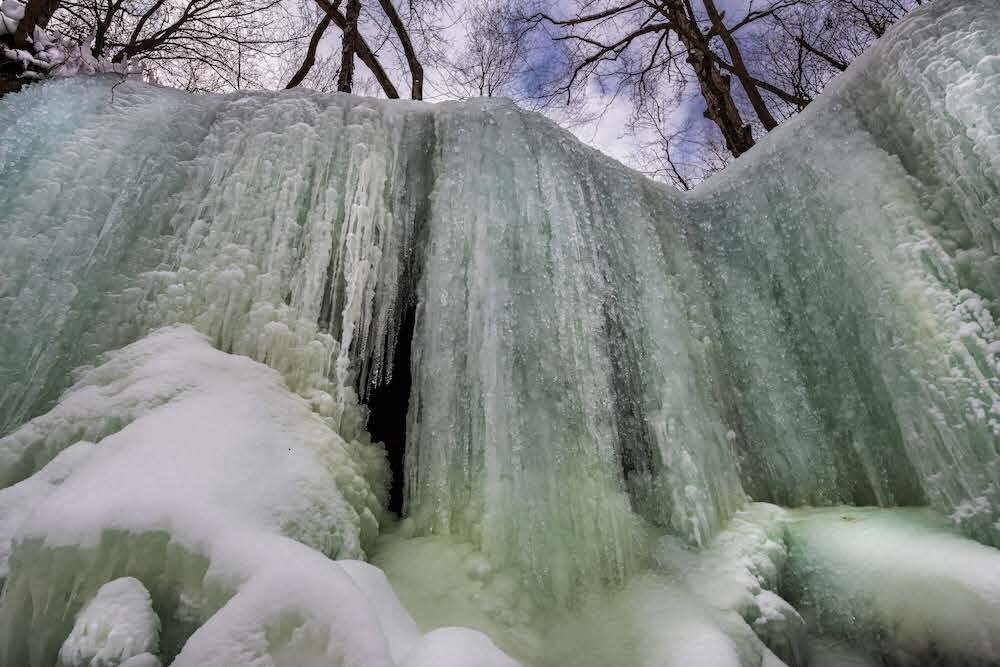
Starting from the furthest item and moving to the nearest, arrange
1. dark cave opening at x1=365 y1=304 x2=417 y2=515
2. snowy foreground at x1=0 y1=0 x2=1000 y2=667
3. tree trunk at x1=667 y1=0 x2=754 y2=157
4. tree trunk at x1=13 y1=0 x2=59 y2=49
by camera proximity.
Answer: tree trunk at x1=667 y1=0 x2=754 y2=157 → tree trunk at x1=13 y1=0 x2=59 y2=49 → dark cave opening at x1=365 y1=304 x2=417 y2=515 → snowy foreground at x1=0 y1=0 x2=1000 y2=667

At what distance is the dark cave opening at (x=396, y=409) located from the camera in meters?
2.93

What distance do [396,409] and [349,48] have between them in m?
5.11

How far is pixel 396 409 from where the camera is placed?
320 cm

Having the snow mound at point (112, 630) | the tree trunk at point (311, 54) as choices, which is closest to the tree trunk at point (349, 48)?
the tree trunk at point (311, 54)

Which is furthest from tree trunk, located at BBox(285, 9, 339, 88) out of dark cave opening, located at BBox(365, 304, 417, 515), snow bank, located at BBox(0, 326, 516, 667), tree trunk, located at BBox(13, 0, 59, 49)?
snow bank, located at BBox(0, 326, 516, 667)

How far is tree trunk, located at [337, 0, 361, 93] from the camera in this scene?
612 cm

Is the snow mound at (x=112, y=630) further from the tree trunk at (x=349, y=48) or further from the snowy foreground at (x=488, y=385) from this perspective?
the tree trunk at (x=349, y=48)

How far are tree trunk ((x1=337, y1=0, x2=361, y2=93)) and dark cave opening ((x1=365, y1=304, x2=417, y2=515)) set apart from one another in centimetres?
395

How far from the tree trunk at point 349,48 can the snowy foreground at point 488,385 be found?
310cm

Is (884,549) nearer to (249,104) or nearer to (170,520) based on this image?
(170,520)

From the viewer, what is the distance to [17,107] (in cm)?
281

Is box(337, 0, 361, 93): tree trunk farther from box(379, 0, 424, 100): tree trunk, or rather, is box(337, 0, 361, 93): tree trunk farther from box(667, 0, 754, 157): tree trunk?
box(667, 0, 754, 157): tree trunk

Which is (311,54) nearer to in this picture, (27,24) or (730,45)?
(27,24)

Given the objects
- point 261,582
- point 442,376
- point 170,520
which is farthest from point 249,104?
point 261,582
